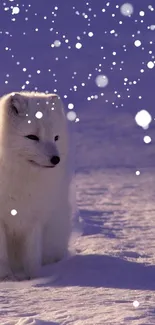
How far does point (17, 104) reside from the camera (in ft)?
12.9

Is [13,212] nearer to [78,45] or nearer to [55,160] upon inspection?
[55,160]

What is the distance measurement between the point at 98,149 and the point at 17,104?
487cm

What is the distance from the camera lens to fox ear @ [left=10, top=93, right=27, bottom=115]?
392cm

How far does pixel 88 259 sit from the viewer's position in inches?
173

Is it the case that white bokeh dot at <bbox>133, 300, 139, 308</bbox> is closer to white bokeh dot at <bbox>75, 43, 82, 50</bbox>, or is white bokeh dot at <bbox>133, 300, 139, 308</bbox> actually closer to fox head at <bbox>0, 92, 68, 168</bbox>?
fox head at <bbox>0, 92, 68, 168</bbox>

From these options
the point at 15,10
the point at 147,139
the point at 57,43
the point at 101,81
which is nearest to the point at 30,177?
the point at 147,139

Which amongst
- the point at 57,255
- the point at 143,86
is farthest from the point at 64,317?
the point at 143,86

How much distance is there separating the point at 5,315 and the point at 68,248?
5.35 feet

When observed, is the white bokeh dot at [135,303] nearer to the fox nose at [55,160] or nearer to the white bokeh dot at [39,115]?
the fox nose at [55,160]

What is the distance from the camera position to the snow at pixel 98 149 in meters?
3.42

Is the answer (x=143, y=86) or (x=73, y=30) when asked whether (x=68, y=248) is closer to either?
(x=143, y=86)

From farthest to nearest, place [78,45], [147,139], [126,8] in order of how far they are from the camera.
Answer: [126,8]
[78,45]
[147,139]

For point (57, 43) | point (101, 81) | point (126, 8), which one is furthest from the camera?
point (126, 8)

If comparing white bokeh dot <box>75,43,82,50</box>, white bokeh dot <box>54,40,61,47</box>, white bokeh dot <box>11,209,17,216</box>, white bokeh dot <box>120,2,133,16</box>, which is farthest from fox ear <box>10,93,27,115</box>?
white bokeh dot <box>120,2,133,16</box>
